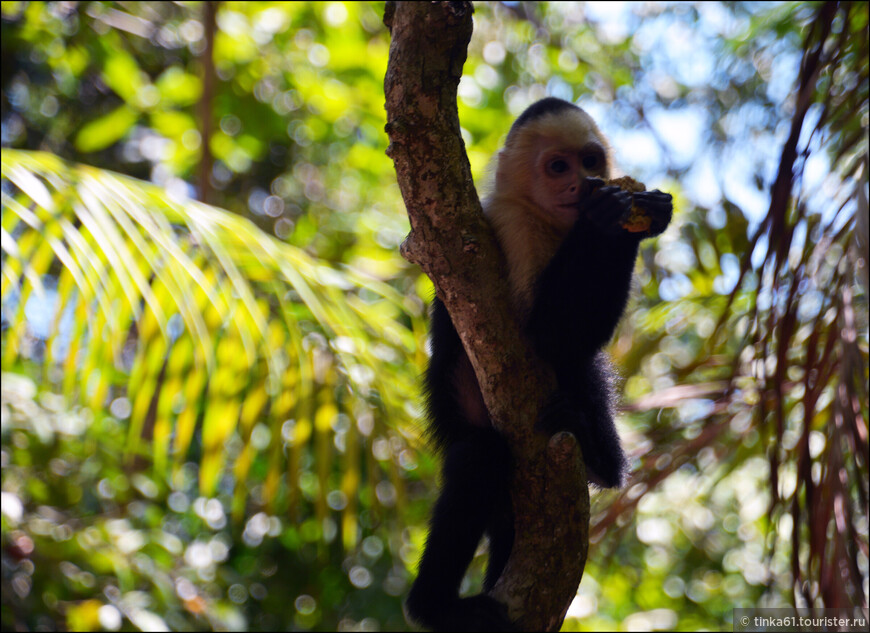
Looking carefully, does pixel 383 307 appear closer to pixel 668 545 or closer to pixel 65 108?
pixel 668 545

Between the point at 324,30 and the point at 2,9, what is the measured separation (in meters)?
1.95

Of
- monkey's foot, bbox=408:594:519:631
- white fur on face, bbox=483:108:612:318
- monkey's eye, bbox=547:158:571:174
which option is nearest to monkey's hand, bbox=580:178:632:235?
white fur on face, bbox=483:108:612:318

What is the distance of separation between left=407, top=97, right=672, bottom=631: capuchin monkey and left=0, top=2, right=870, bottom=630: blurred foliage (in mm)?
518

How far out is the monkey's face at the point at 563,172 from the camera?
2.68 m

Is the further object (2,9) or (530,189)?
(2,9)

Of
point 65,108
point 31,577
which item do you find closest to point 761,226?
point 31,577

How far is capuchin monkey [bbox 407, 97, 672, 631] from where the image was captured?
85.3 inches

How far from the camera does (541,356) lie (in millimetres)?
2137

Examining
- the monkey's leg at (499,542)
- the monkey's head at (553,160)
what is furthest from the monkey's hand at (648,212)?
the monkey's leg at (499,542)

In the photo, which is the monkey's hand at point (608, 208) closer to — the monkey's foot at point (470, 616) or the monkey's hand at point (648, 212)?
the monkey's hand at point (648, 212)

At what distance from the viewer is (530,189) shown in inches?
110

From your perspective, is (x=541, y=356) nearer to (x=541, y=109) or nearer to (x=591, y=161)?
(x=591, y=161)

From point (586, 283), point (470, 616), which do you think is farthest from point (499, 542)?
point (586, 283)

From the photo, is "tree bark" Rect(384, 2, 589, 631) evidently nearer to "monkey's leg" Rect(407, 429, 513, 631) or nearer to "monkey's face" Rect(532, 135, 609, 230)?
"monkey's leg" Rect(407, 429, 513, 631)
